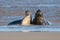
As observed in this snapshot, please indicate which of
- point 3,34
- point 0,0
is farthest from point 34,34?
point 0,0

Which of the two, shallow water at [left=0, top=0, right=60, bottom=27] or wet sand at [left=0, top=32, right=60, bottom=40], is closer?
wet sand at [left=0, top=32, right=60, bottom=40]

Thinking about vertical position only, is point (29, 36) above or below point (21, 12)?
above

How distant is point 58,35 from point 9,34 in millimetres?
511

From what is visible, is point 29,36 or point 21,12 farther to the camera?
point 21,12

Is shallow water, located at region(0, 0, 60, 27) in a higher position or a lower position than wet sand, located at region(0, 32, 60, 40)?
lower

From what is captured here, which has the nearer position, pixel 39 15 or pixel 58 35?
pixel 58 35

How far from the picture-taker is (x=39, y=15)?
16.3ft

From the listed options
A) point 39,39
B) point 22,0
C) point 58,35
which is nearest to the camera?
point 39,39

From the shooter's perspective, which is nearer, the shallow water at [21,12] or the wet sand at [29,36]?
the wet sand at [29,36]

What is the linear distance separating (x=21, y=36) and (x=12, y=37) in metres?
0.11

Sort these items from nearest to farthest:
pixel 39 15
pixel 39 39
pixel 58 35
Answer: pixel 39 39 → pixel 58 35 → pixel 39 15

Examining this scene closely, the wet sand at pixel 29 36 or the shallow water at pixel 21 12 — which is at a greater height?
the wet sand at pixel 29 36

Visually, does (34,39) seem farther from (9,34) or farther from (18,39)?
(9,34)

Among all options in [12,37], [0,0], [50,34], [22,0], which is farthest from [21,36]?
[22,0]
